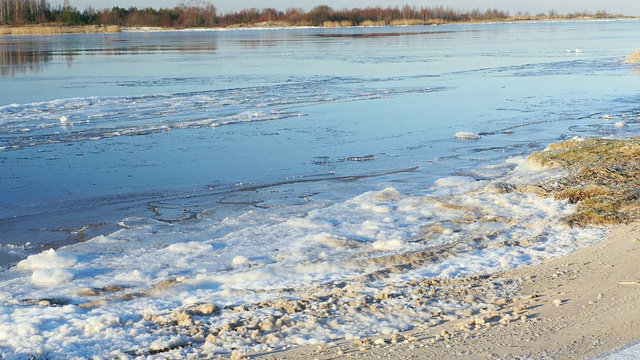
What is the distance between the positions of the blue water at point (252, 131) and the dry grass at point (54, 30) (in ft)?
180

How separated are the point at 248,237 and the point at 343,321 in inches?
93.2

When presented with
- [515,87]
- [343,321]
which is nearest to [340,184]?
[343,321]

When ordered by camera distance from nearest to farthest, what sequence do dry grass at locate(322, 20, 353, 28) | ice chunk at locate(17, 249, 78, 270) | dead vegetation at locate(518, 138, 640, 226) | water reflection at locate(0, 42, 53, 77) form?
ice chunk at locate(17, 249, 78, 270), dead vegetation at locate(518, 138, 640, 226), water reflection at locate(0, 42, 53, 77), dry grass at locate(322, 20, 353, 28)

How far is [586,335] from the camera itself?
13.5ft

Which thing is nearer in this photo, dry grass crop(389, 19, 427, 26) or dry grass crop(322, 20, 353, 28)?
dry grass crop(322, 20, 353, 28)

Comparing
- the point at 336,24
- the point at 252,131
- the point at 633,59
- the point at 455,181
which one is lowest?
the point at 455,181

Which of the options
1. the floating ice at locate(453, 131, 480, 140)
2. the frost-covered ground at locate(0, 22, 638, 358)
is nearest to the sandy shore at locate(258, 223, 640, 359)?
the frost-covered ground at locate(0, 22, 638, 358)

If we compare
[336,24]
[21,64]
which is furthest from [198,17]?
[21,64]

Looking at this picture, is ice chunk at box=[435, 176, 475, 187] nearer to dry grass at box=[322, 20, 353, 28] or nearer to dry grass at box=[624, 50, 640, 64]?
dry grass at box=[624, 50, 640, 64]

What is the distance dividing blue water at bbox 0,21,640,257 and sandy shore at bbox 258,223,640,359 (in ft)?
11.4

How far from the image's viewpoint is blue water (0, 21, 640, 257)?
8.44 metres

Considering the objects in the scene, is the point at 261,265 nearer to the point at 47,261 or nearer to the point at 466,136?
the point at 47,261

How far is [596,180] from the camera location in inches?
316

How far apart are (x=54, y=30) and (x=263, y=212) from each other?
263 ft
